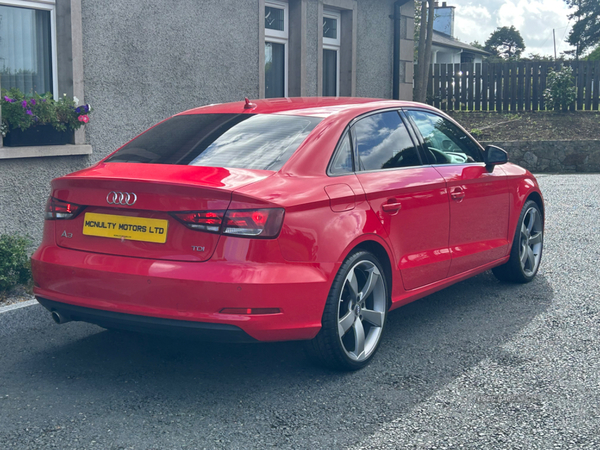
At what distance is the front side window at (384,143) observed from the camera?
4.43m

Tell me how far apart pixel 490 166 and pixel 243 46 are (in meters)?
5.43

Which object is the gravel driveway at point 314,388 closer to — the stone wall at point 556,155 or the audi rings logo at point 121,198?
the audi rings logo at point 121,198

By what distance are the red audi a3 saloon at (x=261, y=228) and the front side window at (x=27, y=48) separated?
12.1ft

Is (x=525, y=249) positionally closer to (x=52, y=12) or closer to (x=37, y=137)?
(x=37, y=137)

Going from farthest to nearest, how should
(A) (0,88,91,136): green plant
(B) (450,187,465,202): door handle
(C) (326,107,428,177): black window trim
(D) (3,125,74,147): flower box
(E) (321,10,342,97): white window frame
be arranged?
(E) (321,10,342,97): white window frame < (D) (3,125,74,147): flower box < (A) (0,88,91,136): green plant < (B) (450,187,465,202): door handle < (C) (326,107,428,177): black window trim

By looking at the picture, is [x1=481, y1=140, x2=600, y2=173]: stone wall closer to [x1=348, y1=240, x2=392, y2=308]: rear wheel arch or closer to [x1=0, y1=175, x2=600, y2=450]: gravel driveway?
[x1=0, y1=175, x2=600, y2=450]: gravel driveway

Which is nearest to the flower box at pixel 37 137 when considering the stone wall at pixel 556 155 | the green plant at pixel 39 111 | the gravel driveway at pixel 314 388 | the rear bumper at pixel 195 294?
the green plant at pixel 39 111

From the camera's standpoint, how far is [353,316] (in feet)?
13.4

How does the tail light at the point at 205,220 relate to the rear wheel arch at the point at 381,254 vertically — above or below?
above

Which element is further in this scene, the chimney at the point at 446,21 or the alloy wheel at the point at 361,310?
the chimney at the point at 446,21

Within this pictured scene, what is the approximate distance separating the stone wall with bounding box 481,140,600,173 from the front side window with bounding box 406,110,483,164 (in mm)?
12445

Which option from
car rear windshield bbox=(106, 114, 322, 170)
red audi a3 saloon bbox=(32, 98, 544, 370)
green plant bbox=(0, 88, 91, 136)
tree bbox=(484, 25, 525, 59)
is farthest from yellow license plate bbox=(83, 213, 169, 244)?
tree bbox=(484, 25, 525, 59)

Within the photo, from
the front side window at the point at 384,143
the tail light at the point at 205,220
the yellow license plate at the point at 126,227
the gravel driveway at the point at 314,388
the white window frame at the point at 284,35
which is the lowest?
the gravel driveway at the point at 314,388

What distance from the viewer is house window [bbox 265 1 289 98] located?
36.3 feet
